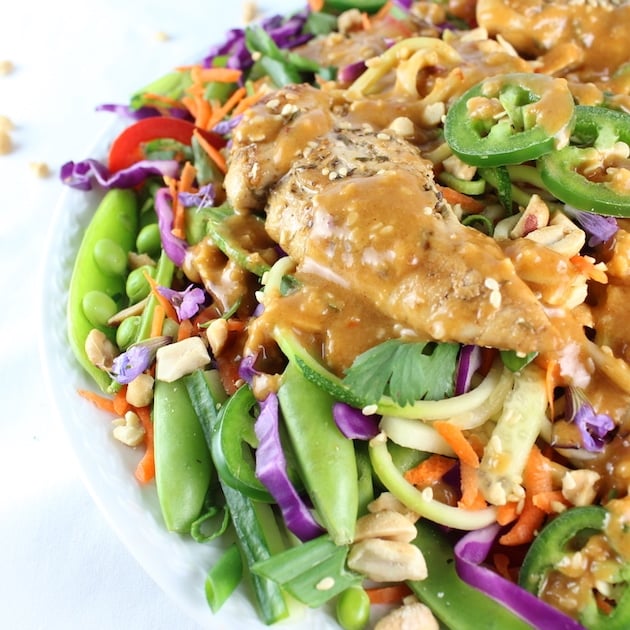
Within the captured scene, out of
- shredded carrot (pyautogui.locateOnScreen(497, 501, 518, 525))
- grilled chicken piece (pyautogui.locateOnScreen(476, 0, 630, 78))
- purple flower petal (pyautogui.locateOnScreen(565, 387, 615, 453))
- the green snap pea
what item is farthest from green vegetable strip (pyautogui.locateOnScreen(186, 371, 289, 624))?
grilled chicken piece (pyautogui.locateOnScreen(476, 0, 630, 78))

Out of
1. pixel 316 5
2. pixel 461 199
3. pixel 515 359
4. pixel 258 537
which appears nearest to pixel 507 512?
pixel 515 359

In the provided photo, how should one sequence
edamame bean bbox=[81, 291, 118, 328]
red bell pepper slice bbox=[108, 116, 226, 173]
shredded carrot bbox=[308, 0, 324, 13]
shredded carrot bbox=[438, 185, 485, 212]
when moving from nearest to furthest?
shredded carrot bbox=[438, 185, 485, 212] → edamame bean bbox=[81, 291, 118, 328] → red bell pepper slice bbox=[108, 116, 226, 173] → shredded carrot bbox=[308, 0, 324, 13]

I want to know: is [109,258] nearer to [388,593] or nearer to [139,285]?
[139,285]

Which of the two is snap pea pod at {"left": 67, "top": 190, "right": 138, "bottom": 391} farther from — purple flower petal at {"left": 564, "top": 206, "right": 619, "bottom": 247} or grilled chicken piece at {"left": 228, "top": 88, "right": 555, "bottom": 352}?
purple flower petal at {"left": 564, "top": 206, "right": 619, "bottom": 247}

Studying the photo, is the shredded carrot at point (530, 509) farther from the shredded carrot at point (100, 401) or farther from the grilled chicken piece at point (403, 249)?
the shredded carrot at point (100, 401)

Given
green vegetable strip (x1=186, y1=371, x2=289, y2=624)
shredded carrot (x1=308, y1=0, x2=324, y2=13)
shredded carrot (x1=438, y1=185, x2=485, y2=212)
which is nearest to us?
green vegetable strip (x1=186, y1=371, x2=289, y2=624)

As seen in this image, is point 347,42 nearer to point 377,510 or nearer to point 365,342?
point 365,342
